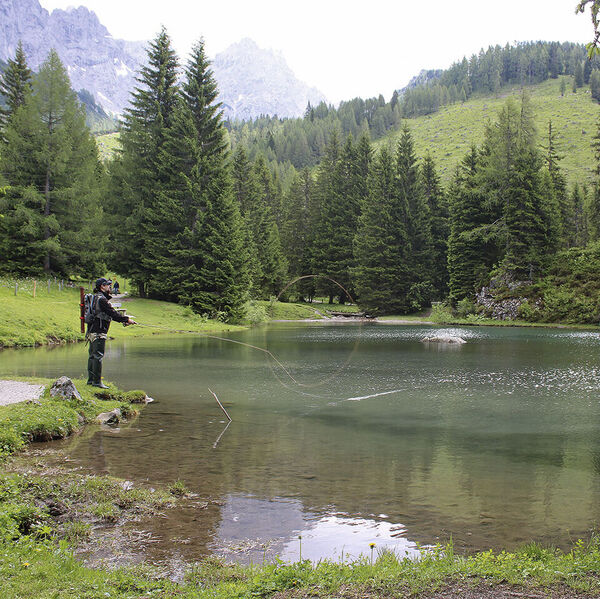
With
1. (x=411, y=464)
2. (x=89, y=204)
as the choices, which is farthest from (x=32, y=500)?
(x=89, y=204)

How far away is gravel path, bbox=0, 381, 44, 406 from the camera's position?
12.0m

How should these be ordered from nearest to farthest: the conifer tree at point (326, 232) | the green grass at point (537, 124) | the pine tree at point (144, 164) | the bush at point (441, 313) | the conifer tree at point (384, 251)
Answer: the pine tree at point (144, 164)
the bush at point (441, 313)
the conifer tree at point (384, 251)
the conifer tree at point (326, 232)
the green grass at point (537, 124)

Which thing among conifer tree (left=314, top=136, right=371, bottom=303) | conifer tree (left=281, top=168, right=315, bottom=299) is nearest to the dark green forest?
conifer tree (left=314, top=136, right=371, bottom=303)

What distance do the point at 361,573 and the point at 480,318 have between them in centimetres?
5314

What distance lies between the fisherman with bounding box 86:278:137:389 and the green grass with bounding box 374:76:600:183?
119856 mm

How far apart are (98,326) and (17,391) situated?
2.38 metres

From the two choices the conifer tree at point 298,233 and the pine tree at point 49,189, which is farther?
the conifer tree at point 298,233

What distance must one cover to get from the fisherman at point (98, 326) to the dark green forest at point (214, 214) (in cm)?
3162

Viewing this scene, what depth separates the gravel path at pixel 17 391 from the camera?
12.0 meters

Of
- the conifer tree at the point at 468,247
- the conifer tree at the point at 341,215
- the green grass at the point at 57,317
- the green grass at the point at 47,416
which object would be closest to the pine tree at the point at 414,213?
the conifer tree at the point at 468,247

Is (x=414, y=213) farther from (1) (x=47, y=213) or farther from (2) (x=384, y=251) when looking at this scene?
(1) (x=47, y=213)

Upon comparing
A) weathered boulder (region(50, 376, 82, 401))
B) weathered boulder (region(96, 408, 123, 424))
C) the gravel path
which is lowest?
weathered boulder (region(96, 408, 123, 424))

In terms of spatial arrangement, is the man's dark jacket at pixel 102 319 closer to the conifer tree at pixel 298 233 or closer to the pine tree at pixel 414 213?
the pine tree at pixel 414 213

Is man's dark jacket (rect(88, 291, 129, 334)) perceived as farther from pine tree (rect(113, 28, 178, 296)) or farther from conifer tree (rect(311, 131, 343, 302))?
conifer tree (rect(311, 131, 343, 302))
